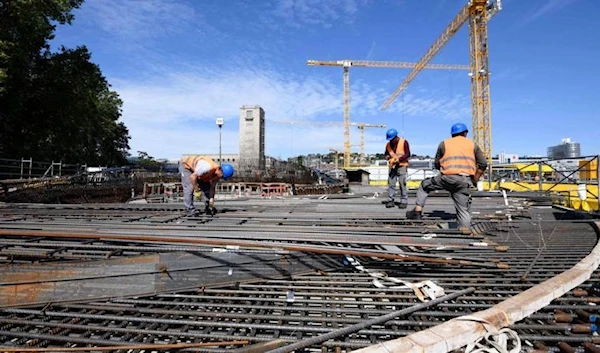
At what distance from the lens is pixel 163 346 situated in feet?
6.07

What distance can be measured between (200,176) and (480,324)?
4.73m

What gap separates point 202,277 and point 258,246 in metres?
0.62

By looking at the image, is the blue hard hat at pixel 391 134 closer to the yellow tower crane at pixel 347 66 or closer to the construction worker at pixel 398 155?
the construction worker at pixel 398 155

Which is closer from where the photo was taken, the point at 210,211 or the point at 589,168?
the point at 210,211

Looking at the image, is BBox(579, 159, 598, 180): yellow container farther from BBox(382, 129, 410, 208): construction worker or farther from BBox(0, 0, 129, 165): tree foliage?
BBox(0, 0, 129, 165): tree foliage

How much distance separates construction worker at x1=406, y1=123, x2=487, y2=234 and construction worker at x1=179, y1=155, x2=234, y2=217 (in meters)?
3.64

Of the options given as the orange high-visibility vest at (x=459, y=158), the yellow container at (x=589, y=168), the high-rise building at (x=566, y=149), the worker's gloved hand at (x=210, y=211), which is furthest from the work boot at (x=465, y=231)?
the high-rise building at (x=566, y=149)

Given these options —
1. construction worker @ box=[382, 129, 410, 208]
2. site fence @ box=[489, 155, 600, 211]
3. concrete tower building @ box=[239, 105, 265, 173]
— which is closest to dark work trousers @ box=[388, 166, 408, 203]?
Result: construction worker @ box=[382, 129, 410, 208]

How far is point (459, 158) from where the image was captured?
13.8ft

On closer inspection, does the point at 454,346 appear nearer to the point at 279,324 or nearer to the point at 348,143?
the point at 279,324

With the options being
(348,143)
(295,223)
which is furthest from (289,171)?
(348,143)

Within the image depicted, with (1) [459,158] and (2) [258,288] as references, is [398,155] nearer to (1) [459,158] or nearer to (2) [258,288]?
(1) [459,158]

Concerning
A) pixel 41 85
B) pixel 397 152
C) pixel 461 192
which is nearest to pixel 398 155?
pixel 397 152

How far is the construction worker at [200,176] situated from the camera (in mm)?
5555
